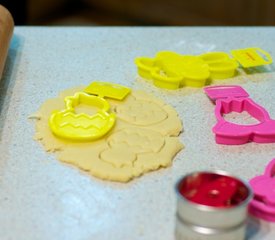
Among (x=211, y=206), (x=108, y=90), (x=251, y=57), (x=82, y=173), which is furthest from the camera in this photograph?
(x=251, y=57)

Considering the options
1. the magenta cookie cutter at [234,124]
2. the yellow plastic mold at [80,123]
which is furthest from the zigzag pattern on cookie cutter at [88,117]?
the magenta cookie cutter at [234,124]

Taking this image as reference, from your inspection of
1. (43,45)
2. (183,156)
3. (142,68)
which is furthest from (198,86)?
(43,45)

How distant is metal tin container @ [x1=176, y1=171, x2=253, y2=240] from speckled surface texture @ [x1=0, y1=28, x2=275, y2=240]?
0.05m

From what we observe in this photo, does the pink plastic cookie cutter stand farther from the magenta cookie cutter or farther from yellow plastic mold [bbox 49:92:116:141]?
yellow plastic mold [bbox 49:92:116:141]

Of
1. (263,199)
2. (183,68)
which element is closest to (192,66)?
(183,68)

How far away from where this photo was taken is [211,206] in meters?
0.57

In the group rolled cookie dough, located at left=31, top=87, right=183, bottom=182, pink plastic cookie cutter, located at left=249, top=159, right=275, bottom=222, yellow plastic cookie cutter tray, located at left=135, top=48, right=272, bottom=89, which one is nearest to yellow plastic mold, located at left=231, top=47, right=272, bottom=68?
yellow plastic cookie cutter tray, located at left=135, top=48, right=272, bottom=89

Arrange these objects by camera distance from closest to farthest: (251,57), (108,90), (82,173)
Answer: (82,173), (108,90), (251,57)

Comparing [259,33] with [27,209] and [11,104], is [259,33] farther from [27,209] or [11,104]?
[27,209]

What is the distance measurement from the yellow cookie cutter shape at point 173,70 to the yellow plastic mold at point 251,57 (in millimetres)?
67

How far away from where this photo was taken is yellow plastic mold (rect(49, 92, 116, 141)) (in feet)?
2.53

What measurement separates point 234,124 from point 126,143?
0.16 meters

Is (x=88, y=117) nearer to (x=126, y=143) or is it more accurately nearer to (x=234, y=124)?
(x=126, y=143)

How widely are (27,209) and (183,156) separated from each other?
0.22m
